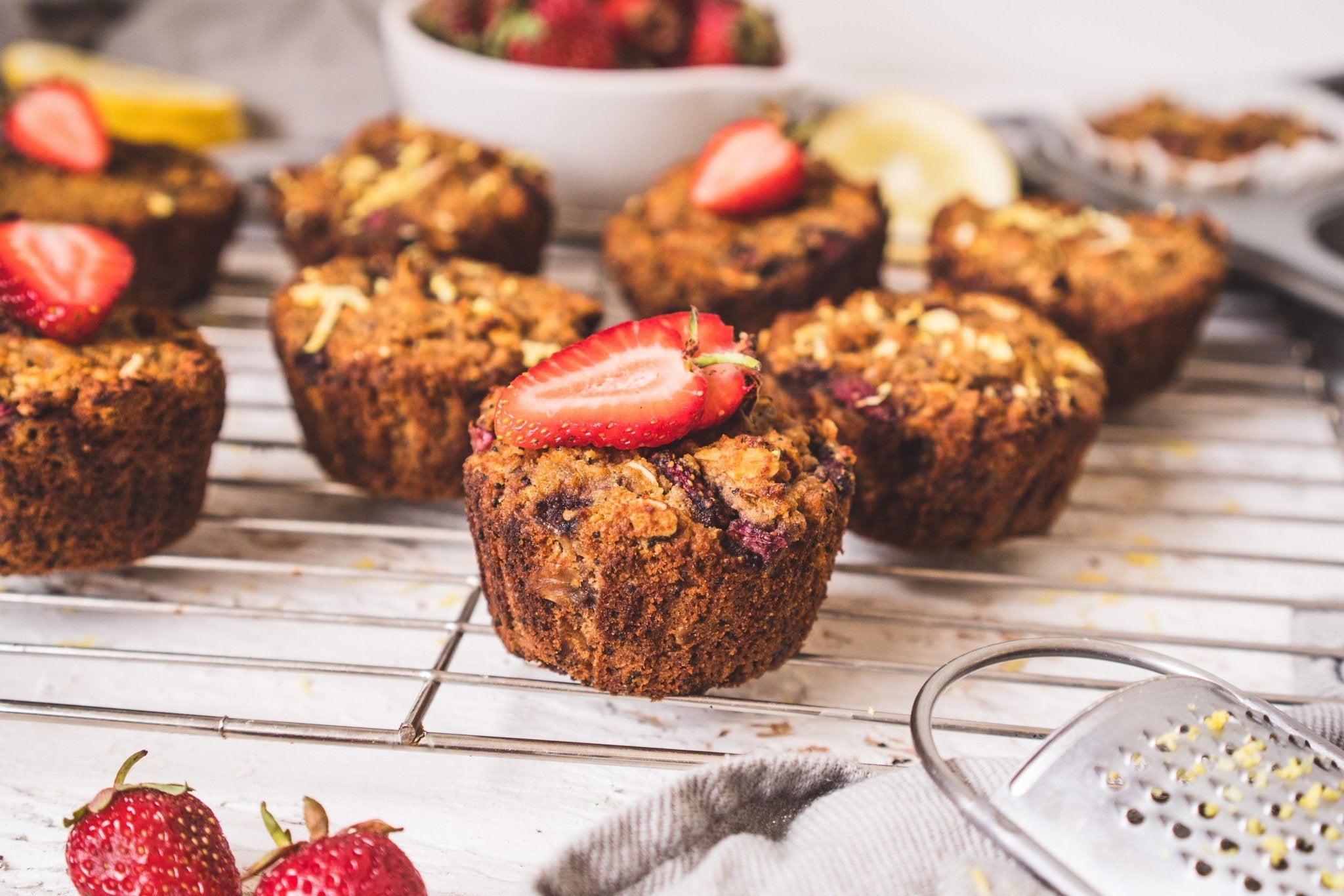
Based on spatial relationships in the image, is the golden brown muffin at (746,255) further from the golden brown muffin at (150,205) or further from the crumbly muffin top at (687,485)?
the golden brown muffin at (150,205)

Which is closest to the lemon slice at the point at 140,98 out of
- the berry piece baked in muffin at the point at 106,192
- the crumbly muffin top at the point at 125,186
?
the crumbly muffin top at the point at 125,186

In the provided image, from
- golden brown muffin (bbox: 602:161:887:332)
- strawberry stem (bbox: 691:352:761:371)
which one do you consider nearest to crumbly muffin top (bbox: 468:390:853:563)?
strawberry stem (bbox: 691:352:761:371)

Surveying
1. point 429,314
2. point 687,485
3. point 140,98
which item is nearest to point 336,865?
point 687,485

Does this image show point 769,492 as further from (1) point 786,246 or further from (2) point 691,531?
(1) point 786,246

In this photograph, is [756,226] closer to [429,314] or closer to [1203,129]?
[429,314]

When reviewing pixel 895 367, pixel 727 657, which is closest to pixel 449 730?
pixel 727 657
